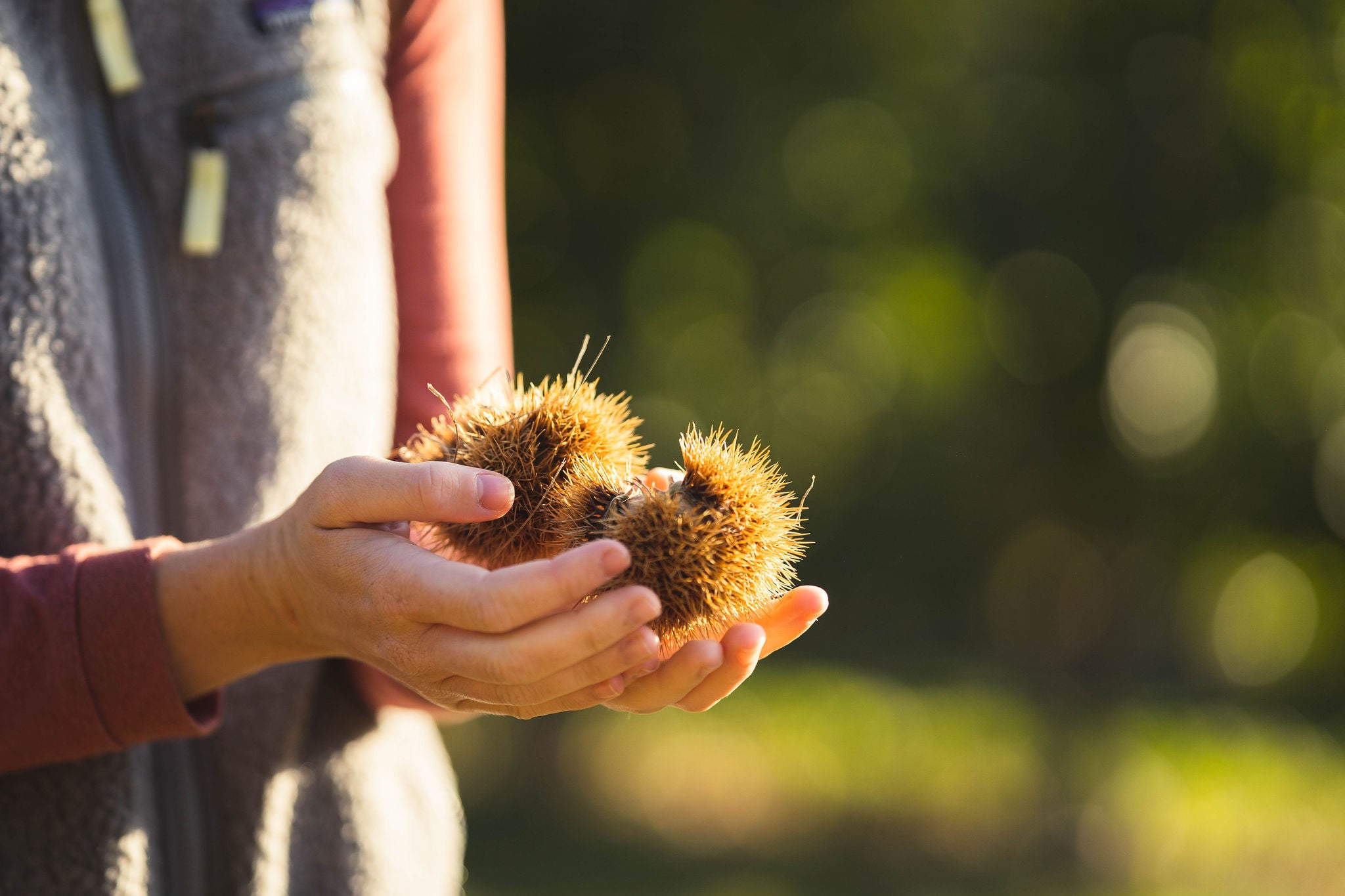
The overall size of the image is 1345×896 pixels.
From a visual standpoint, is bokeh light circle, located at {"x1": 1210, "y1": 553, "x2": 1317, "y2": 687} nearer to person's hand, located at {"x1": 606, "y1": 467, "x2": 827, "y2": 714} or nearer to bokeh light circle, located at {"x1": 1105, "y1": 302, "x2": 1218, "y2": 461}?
bokeh light circle, located at {"x1": 1105, "y1": 302, "x2": 1218, "y2": 461}

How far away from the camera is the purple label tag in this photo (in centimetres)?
142

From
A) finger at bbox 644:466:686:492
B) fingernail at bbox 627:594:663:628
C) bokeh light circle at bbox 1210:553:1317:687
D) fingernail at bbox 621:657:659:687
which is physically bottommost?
bokeh light circle at bbox 1210:553:1317:687


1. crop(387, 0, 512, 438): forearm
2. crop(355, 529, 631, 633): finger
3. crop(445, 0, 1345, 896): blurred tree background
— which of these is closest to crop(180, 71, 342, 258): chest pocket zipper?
crop(387, 0, 512, 438): forearm

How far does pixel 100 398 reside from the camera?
1.35m

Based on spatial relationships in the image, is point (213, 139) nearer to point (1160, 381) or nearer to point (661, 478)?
point (661, 478)

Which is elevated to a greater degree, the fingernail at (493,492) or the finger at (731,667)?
the fingernail at (493,492)

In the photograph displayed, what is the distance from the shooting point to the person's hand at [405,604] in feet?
3.32

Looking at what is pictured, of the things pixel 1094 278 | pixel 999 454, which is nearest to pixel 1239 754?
pixel 999 454

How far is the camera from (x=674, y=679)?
1.13 metres

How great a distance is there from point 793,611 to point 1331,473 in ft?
22.3

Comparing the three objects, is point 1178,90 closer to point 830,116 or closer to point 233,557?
point 830,116

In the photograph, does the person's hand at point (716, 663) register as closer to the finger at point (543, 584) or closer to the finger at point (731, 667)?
the finger at point (731, 667)

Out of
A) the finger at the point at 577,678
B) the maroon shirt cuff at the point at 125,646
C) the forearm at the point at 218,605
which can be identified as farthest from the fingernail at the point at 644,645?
the maroon shirt cuff at the point at 125,646

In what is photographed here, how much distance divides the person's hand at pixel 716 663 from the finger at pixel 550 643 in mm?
79
